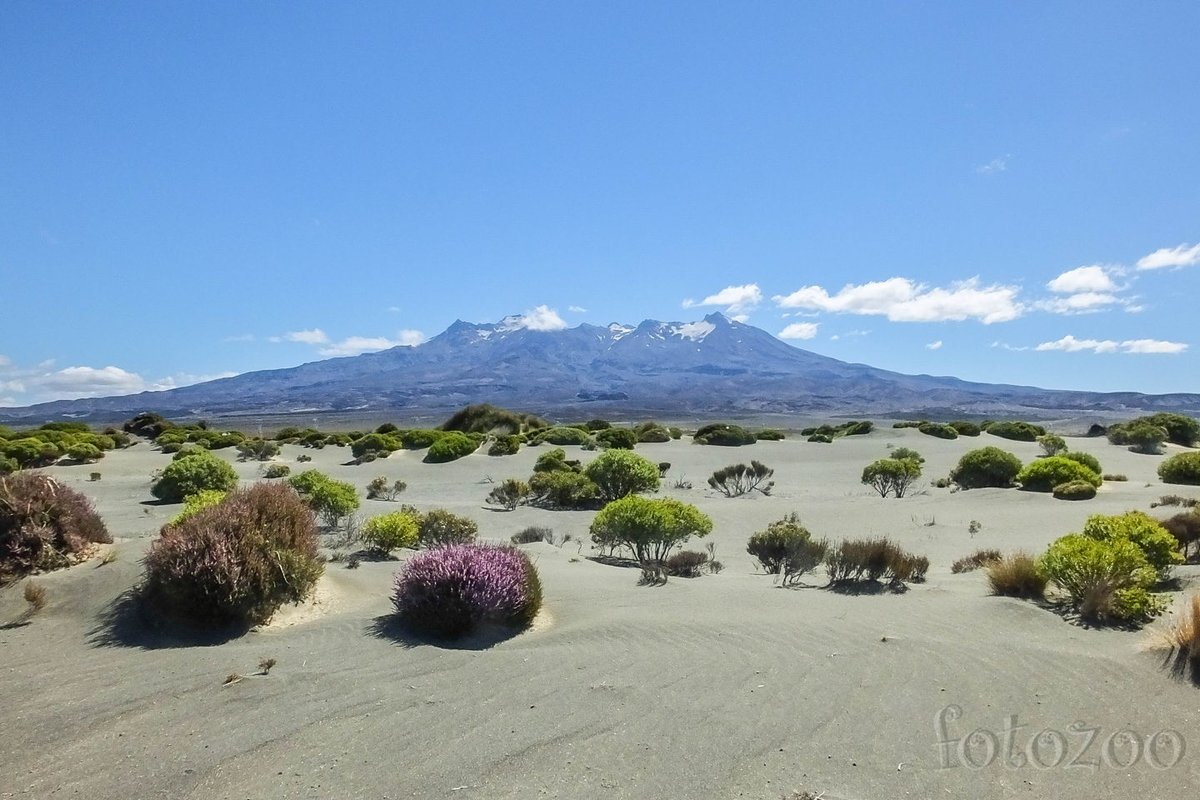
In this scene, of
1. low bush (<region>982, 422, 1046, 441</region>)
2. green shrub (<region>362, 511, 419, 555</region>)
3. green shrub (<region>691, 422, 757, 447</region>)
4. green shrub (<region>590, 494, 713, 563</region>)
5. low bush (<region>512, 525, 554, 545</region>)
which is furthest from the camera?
low bush (<region>982, 422, 1046, 441</region>)

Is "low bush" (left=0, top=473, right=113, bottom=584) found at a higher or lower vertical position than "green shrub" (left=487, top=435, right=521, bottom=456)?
higher

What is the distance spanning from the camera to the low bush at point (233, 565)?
6.46m

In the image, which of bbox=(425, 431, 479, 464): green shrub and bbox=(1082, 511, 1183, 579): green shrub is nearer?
bbox=(1082, 511, 1183, 579): green shrub

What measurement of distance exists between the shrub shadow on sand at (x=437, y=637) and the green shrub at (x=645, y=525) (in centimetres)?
453

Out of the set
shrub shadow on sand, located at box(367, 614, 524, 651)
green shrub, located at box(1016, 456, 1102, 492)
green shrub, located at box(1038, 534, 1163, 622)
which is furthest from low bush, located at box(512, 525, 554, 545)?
A: green shrub, located at box(1016, 456, 1102, 492)

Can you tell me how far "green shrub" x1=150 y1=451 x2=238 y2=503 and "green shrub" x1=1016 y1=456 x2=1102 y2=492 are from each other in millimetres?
20206

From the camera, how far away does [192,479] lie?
17.5m

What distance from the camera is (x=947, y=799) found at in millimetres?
3764

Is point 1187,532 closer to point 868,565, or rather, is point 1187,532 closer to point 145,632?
point 868,565

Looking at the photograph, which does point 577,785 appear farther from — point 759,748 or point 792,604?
point 792,604

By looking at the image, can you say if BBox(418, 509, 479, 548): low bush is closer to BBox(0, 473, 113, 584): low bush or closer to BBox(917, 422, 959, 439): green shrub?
BBox(0, 473, 113, 584): low bush

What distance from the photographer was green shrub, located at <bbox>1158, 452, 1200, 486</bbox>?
19.5 metres

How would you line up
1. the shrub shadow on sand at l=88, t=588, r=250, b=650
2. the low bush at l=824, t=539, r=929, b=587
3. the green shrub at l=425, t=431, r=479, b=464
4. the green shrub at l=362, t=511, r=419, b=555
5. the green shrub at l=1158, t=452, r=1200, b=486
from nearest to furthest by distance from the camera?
1. the shrub shadow on sand at l=88, t=588, r=250, b=650
2. the low bush at l=824, t=539, r=929, b=587
3. the green shrub at l=362, t=511, r=419, b=555
4. the green shrub at l=1158, t=452, r=1200, b=486
5. the green shrub at l=425, t=431, r=479, b=464

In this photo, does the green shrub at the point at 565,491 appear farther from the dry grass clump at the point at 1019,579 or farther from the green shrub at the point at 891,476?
the dry grass clump at the point at 1019,579
